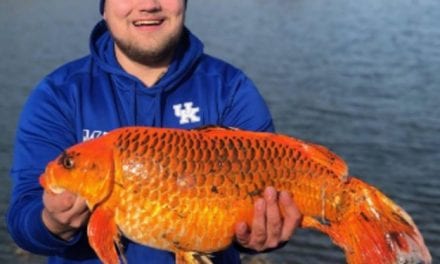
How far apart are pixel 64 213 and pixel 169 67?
4.68 ft

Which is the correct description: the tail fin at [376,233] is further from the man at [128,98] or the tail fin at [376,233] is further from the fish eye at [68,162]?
the fish eye at [68,162]

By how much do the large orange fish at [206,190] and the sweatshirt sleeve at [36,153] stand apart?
57 cm

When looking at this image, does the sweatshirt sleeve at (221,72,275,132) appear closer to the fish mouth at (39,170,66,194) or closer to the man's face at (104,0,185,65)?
the man's face at (104,0,185,65)

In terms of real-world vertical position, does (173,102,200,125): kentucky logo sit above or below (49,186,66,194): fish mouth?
above

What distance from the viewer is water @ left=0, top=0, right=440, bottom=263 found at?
11805mm

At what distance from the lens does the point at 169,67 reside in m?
4.68

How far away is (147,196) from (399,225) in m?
1.31

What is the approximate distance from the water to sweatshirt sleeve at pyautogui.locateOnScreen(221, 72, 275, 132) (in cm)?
525

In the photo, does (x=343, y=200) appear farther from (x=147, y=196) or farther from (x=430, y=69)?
(x=430, y=69)

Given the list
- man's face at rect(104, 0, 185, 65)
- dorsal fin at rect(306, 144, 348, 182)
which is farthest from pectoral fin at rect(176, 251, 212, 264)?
man's face at rect(104, 0, 185, 65)

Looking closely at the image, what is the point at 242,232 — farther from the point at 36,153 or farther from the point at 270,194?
the point at 36,153

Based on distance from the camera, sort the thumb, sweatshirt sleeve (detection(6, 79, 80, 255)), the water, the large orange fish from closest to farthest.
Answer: the large orange fish → the thumb → sweatshirt sleeve (detection(6, 79, 80, 255)) → the water

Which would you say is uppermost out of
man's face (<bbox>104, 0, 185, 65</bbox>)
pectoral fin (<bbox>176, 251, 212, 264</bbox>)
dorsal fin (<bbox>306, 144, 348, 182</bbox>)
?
man's face (<bbox>104, 0, 185, 65</bbox>)

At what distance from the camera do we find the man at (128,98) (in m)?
4.33
